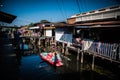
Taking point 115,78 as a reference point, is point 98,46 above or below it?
above

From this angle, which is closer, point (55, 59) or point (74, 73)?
point (74, 73)

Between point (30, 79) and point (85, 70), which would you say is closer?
point (30, 79)

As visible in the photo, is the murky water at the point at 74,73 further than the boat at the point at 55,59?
No

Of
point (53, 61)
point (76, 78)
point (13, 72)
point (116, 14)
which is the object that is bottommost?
point (76, 78)

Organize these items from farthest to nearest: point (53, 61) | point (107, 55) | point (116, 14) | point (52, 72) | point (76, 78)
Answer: point (116, 14)
point (53, 61)
point (52, 72)
point (76, 78)
point (107, 55)

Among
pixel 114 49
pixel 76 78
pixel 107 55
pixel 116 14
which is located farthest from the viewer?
pixel 116 14

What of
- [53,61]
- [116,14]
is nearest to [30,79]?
[53,61]

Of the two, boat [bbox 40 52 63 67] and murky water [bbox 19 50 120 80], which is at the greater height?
boat [bbox 40 52 63 67]

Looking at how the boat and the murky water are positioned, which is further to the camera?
the boat

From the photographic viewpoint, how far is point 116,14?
49.4 feet

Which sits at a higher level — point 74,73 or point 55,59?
point 55,59

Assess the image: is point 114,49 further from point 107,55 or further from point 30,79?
point 30,79

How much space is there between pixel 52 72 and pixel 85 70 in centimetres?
399

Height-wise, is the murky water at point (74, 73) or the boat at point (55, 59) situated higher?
the boat at point (55, 59)
